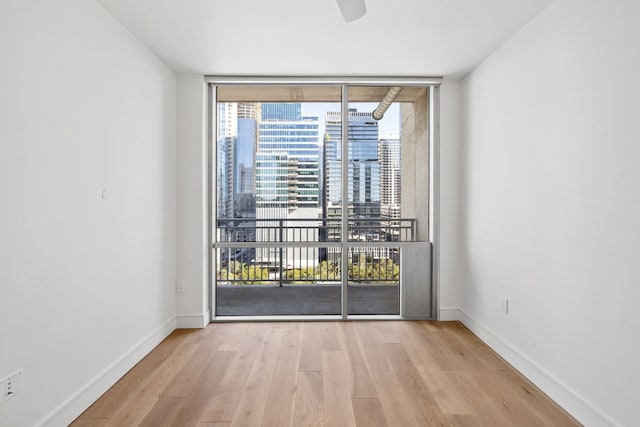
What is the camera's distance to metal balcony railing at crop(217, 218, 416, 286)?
13.1 ft

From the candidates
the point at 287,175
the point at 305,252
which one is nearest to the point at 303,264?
the point at 305,252

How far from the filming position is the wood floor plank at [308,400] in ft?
6.95
